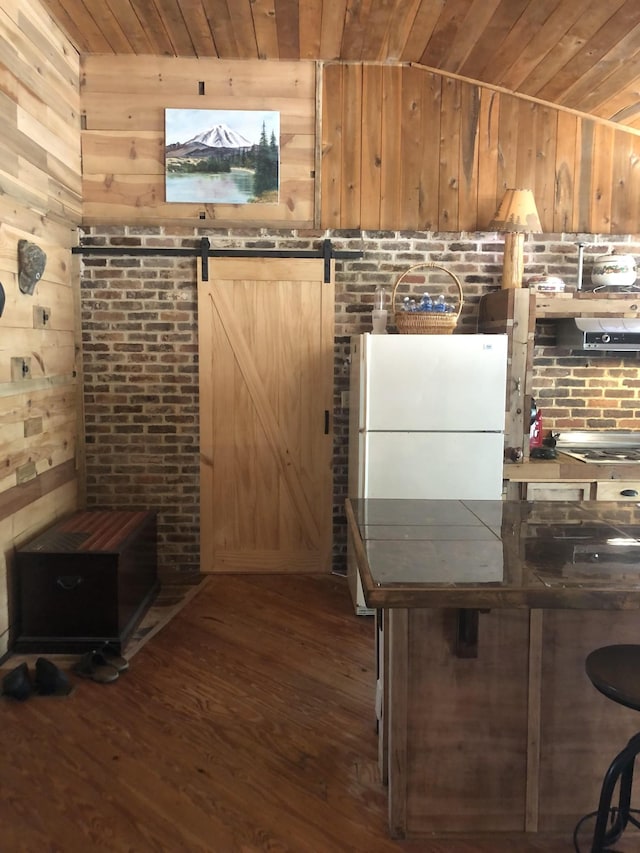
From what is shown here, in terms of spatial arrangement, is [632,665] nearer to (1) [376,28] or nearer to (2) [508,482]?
(2) [508,482]

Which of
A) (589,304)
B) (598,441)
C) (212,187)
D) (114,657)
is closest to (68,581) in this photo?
(114,657)

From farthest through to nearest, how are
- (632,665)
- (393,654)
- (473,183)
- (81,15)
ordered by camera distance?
(473,183)
(81,15)
(393,654)
(632,665)

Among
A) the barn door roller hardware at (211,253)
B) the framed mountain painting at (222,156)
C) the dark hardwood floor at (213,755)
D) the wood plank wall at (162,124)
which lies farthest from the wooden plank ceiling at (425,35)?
the dark hardwood floor at (213,755)

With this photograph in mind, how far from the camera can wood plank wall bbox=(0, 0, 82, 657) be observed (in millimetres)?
3037

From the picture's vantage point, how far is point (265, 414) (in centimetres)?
417

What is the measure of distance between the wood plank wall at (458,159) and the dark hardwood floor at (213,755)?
2449mm

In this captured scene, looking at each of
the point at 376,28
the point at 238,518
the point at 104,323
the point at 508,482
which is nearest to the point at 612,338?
the point at 508,482

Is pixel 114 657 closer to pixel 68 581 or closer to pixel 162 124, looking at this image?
pixel 68 581

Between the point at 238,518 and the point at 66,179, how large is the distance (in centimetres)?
215

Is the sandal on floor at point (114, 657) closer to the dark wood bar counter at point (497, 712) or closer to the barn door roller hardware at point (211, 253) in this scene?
the dark wood bar counter at point (497, 712)

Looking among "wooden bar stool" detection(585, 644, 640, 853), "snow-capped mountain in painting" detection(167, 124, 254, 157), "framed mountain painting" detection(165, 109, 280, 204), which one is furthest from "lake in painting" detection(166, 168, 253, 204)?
"wooden bar stool" detection(585, 644, 640, 853)

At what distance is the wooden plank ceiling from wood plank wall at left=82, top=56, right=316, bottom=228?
9cm

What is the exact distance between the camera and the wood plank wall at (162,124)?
3957 millimetres

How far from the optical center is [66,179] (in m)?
3.78
